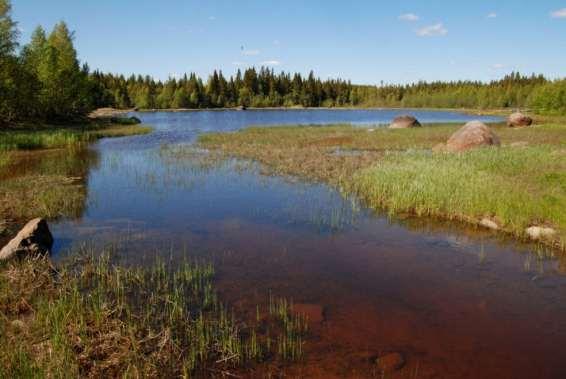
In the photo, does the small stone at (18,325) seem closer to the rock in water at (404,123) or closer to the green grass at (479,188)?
the green grass at (479,188)

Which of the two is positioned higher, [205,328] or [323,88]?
[323,88]

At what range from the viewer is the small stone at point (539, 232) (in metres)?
12.3

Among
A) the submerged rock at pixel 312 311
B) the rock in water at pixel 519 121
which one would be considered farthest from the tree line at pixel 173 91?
the submerged rock at pixel 312 311

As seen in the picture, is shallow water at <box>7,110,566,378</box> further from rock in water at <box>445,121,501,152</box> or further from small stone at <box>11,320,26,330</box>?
rock in water at <box>445,121,501,152</box>

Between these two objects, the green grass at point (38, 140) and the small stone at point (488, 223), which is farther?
the green grass at point (38, 140)

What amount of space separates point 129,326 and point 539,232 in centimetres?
1192

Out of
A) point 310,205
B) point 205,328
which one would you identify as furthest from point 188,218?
point 205,328

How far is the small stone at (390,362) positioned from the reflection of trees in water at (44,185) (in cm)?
1262

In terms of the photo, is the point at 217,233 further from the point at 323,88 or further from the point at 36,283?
the point at 323,88

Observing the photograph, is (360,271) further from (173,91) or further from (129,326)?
Answer: (173,91)

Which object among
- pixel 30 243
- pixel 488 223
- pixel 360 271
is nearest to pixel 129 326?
pixel 30 243

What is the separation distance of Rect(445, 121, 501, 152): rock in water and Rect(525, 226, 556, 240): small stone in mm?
15170

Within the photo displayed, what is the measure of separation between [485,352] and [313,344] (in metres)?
2.99

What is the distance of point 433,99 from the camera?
158 metres
